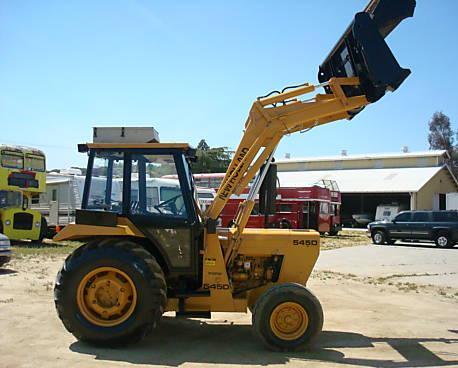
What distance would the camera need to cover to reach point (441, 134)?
233 feet

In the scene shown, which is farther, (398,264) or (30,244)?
(30,244)

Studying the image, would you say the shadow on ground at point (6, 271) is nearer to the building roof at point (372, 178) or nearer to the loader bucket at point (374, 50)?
the loader bucket at point (374, 50)

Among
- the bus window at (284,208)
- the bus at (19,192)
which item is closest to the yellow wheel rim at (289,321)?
the bus at (19,192)

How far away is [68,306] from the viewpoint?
6.99 metres

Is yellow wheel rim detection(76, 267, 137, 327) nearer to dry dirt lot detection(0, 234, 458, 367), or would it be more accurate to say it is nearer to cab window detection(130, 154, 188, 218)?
dry dirt lot detection(0, 234, 458, 367)

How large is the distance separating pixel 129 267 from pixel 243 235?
1.66 metres

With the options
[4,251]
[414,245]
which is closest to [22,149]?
[4,251]

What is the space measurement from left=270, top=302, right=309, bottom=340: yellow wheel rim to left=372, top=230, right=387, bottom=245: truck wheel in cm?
2353

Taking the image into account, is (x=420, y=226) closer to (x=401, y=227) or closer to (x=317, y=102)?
(x=401, y=227)

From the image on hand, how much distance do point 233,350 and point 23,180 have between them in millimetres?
18284

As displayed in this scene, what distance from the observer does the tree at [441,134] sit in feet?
232

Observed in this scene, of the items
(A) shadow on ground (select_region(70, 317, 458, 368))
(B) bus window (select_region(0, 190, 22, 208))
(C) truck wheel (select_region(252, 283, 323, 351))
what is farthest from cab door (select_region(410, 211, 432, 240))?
(C) truck wheel (select_region(252, 283, 323, 351))

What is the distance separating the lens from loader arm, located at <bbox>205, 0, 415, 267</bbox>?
7.57 metres

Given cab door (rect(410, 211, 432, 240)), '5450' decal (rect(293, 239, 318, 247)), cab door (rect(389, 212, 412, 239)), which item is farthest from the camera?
cab door (rect(389, 212, 412, 239))
